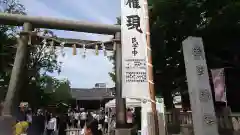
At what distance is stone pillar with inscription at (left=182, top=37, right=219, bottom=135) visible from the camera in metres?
6.96

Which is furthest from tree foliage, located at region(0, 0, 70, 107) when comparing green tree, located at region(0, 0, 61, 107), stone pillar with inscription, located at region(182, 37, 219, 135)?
stone pillar with inscription, located at region(182, 37, 219, 135)

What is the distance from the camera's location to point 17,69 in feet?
33.7

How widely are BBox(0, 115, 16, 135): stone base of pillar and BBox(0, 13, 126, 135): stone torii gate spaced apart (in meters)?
0.08

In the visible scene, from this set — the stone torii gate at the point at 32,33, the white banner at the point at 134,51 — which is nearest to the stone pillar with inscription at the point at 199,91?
the white banner at the point at 134,51

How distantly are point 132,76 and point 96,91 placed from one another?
40368 mm

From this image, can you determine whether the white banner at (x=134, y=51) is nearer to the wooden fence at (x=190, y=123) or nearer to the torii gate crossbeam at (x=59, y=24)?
the torii gate crossbeam at (x=59, y=24)

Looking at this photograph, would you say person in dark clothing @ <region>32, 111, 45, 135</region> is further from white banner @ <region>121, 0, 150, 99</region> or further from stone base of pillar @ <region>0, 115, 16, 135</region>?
white banner @ <region>121, 0, 150, 99</region>

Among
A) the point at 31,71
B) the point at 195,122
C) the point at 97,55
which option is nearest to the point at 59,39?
the point at 97,55

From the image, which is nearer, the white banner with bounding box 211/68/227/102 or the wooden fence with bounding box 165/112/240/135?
the wooden fence with bounding box 165/112/240/135

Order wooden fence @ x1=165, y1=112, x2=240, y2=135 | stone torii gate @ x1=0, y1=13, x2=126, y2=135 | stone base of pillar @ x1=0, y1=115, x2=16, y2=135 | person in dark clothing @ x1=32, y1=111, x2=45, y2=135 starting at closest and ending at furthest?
1. stone base of pillar @ x1=0, y1=115, x2=16, y2=135
2. wooden fence @ x1=165, y1=112, x2=240, y2=135
3. stone torii gate @ x1=0, y1=13, x2=126, y2=135
4. person in dark clothing @ x1=32, y1=111, x2=45, y2=135

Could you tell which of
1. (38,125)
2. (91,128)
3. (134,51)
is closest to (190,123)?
(91,128)

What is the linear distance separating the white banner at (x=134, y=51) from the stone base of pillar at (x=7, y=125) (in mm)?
4721

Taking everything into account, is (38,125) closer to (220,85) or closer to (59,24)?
(59,24)

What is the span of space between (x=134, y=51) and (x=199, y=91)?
212 cm
